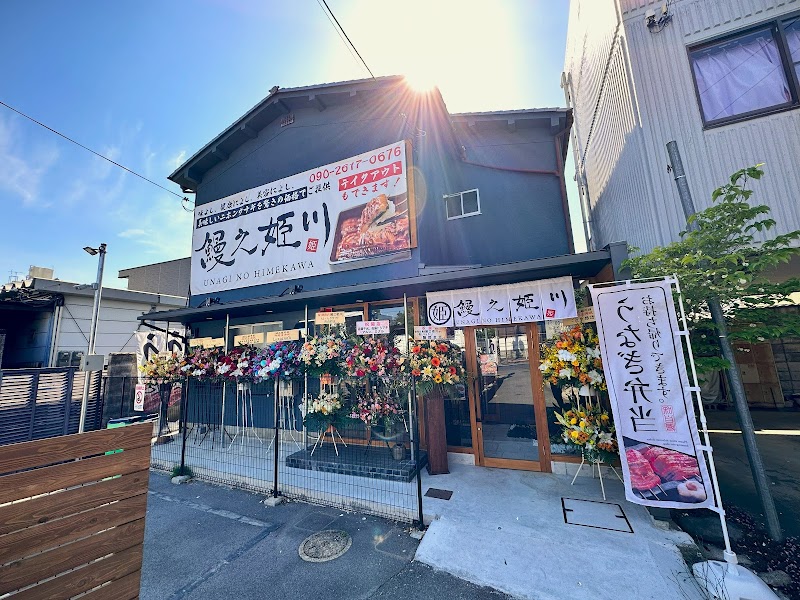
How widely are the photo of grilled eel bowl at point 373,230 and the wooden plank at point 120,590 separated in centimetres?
571

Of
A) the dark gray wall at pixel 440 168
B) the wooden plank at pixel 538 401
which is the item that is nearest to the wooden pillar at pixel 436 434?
the wooden plank at pixel 538 401

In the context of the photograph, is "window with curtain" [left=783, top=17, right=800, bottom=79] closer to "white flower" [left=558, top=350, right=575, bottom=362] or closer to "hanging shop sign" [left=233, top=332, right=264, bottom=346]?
"white flower" [left=558, top=350, right=575, bottom=362]

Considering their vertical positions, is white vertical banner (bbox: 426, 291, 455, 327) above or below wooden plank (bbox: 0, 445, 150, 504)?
above

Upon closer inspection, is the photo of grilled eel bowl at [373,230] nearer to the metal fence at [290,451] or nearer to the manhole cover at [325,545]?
the metal fence at [290,451]

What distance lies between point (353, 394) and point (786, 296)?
6.22 m

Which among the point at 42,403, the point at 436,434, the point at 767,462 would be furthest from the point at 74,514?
the point at 767,462

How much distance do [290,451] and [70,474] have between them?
499cm

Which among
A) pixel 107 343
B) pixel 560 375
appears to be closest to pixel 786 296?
pixel 560 375

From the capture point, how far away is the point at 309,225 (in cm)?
780

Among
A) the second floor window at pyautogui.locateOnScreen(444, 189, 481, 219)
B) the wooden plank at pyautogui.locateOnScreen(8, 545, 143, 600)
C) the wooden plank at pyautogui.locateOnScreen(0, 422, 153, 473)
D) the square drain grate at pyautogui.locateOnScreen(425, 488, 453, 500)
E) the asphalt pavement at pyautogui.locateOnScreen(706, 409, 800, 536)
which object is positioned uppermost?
the second floor window at pyautogui.locateOnScreen(444, 189, 481, 219)

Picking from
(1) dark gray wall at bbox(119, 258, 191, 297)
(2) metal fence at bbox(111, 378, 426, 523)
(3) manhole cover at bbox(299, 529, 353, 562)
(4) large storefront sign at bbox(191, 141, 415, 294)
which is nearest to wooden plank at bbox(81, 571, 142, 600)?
(3) manhole cover at bbox(299, 529, 353, 562)

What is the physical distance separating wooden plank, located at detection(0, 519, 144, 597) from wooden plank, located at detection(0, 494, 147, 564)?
4 cm

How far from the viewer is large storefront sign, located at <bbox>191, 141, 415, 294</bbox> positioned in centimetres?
693

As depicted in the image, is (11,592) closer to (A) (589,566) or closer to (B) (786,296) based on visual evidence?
(A) (589,566)
